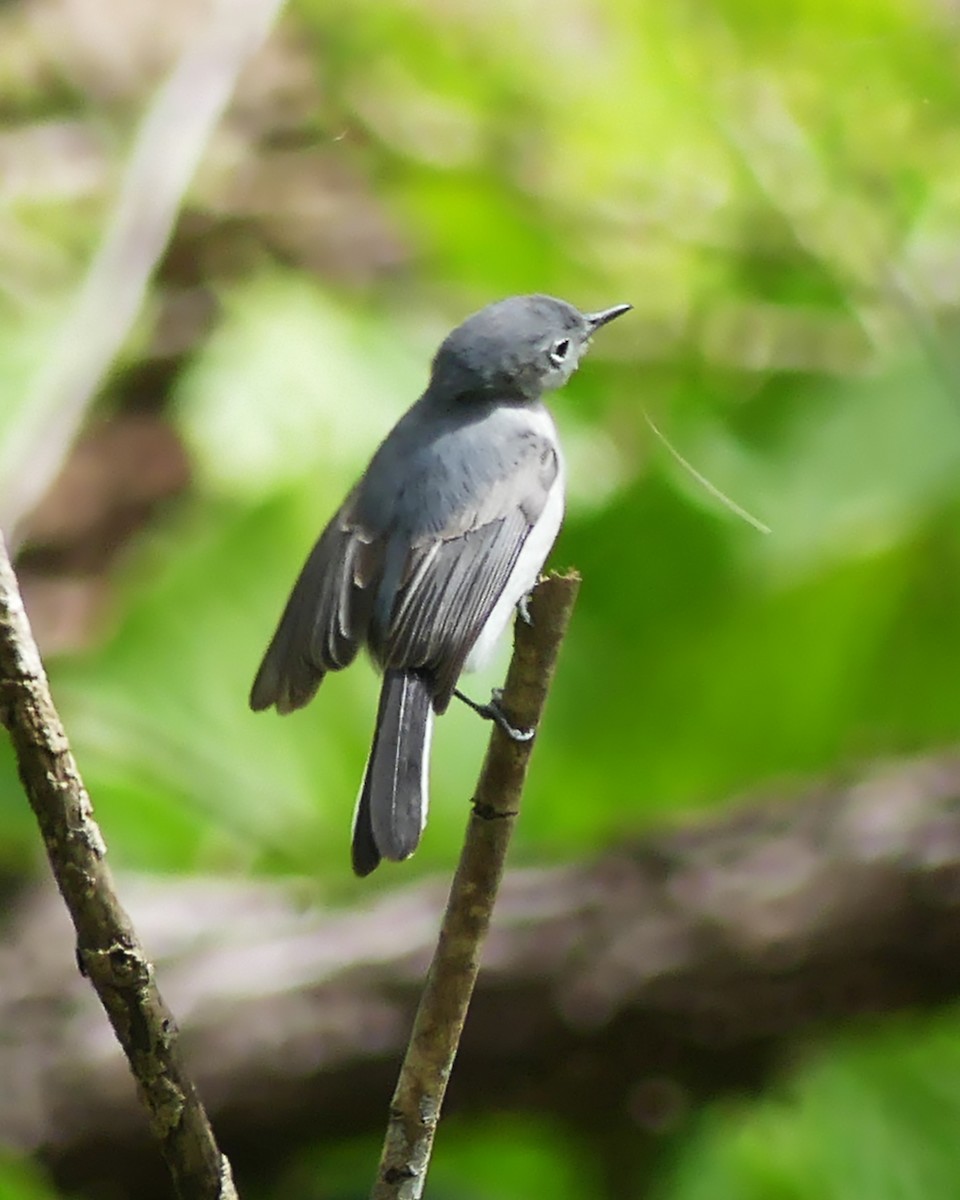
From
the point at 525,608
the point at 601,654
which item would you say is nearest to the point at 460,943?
the point at 525,608

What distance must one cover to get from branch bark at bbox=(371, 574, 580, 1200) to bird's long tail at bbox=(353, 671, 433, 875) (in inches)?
1.7

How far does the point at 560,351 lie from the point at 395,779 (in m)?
0.48

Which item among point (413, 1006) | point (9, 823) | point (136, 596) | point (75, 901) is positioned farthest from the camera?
point (136, 596)

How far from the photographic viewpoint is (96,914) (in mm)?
891

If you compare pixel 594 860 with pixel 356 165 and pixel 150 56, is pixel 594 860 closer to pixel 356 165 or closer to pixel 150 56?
pixel 356 165

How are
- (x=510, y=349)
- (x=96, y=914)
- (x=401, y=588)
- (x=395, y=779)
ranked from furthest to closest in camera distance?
(x=510, y=349) → (x=401, y=588) → (x=395, y=779) → (x=96, y=914)

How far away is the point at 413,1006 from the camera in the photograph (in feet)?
7.45

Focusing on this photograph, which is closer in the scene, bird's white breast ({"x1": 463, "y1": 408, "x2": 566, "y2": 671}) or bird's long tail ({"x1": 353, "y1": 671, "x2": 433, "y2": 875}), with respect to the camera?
bird's long tail ({"x1": 353, "y1": 671, "x2": 433, "y2": 875})

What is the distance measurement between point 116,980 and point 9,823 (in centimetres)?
167

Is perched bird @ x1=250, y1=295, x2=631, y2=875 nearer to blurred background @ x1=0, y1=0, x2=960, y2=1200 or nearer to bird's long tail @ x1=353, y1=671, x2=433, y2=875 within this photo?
bird's long tail @ x1=353, y1=671, x2=433, y2=875

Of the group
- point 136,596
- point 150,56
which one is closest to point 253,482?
point 136,596

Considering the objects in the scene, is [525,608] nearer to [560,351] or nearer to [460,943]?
[460,943]

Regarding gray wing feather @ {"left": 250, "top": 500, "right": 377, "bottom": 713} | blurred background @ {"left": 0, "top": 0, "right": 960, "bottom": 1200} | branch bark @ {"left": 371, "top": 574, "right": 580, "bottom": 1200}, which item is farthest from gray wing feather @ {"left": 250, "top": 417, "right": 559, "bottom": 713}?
blurred background @ {"left": 0, "top": 0, "right": 960, "bottom": 1200}

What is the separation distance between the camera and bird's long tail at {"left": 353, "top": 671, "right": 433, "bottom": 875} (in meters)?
1.01
